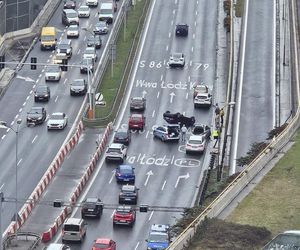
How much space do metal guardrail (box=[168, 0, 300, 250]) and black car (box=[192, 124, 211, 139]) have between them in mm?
9884

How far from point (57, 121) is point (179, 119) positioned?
1202 centimetres

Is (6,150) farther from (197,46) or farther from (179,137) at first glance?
(197,46)

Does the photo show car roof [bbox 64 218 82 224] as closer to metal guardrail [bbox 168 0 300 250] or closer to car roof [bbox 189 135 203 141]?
metal guardrail [bbox 168 0 300 250]

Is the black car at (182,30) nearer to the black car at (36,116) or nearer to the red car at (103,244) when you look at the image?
the black car at (36,116)

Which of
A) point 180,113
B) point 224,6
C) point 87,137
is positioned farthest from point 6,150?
point 224,6

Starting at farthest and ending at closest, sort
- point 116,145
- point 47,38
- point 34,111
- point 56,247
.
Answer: point 47,38, point 34,111, point 116,145, point 56,247

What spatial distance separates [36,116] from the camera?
141m

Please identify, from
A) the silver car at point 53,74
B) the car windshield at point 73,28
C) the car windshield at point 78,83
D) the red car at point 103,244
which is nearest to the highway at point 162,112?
the red car at point 103,244

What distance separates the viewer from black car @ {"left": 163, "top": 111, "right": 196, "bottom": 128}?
141 metres

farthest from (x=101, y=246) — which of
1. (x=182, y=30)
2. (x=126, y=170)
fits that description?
(x=182, y=30)

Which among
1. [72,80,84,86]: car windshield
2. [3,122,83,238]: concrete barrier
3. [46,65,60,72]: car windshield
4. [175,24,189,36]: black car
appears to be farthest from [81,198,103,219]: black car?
[175,24,189,36]: black car

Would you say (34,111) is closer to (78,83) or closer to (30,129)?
(30,129)

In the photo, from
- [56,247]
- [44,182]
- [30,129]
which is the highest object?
[30,129]

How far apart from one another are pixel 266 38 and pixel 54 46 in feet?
80.1
